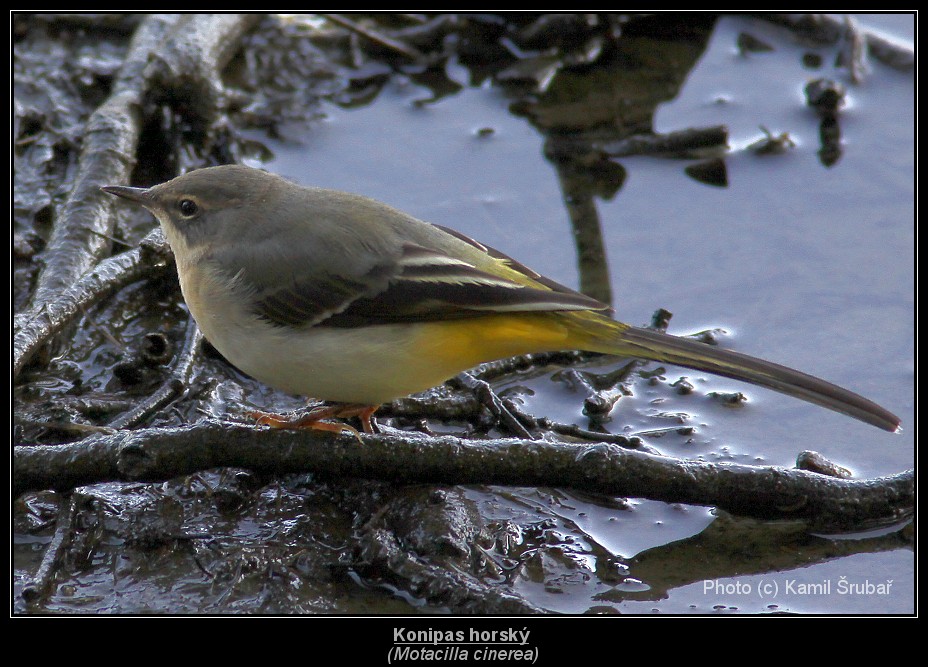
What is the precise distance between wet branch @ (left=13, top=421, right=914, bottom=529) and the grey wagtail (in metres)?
0.29

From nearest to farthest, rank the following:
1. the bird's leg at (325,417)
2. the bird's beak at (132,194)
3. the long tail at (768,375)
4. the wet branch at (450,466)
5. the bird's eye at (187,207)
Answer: the wet branch at (450,466)
the long tail at (768,375)
the bird's leg at (325,417)
the bird's eye at (187,207)
the bird's beak at (132,194)

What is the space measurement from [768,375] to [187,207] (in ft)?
11.1

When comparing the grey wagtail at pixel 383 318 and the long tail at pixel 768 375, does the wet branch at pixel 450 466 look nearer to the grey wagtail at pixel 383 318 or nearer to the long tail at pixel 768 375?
the grey wagtail at pixel 383 318

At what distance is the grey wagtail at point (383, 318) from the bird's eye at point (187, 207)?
45cm

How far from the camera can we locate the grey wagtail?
17.2ft

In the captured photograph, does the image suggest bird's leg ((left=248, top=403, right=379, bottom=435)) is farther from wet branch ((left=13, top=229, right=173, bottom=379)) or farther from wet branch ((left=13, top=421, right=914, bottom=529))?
wet branch ((left=13, top=229, right=173, bottom=379))

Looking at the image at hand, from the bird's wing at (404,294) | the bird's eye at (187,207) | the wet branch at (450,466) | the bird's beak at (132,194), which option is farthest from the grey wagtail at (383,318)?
the bird's beak at (132,194)

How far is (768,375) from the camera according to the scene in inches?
206

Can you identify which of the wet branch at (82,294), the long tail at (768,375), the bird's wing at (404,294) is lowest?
the wet branch at (82,294)

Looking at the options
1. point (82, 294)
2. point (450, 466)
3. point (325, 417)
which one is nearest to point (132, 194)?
point (82, 294)

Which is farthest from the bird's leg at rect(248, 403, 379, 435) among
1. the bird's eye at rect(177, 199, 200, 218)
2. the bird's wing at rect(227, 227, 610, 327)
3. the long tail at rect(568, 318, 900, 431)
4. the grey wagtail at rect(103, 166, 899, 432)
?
the long tail at rect(568, 318, 900, 431)

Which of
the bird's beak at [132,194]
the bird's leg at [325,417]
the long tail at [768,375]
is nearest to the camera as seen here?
the long tail at [768,375]

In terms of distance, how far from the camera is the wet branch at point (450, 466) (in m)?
4.87
